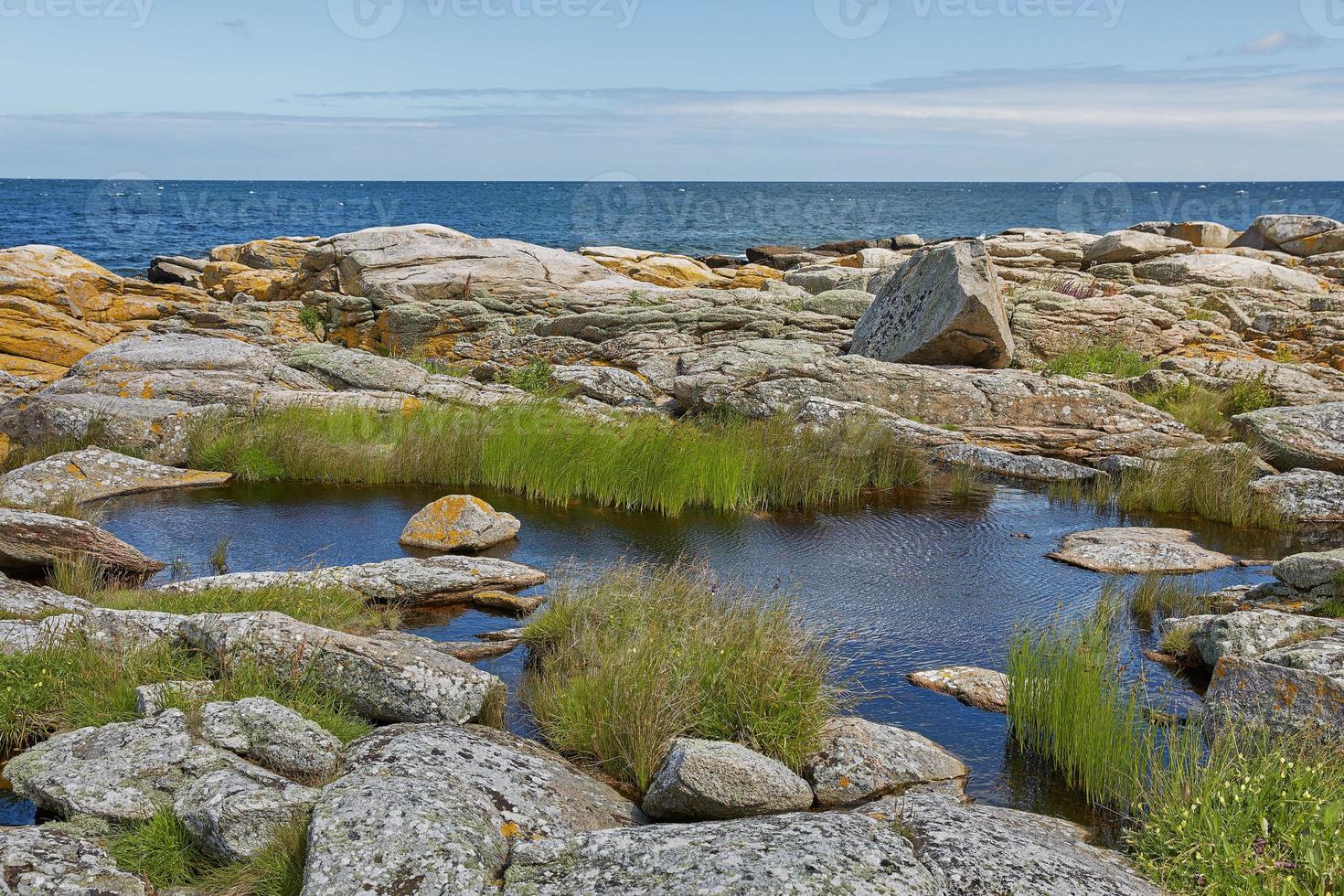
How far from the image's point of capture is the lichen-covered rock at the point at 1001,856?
467cm

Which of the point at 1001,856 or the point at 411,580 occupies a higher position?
the point at 1001,856

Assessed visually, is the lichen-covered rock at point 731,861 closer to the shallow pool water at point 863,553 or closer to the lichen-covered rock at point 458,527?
the shallow pool water at point 863,553

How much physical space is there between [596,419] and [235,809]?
10680 millimetres

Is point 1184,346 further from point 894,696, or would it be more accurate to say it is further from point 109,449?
point 109,449

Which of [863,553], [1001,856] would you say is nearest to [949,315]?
[863,553]

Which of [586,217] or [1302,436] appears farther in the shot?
[586,217]

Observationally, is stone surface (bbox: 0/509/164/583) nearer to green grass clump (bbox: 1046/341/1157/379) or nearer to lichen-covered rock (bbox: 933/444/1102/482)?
lichen-covered rock (bbox: 933/444/1102/482)

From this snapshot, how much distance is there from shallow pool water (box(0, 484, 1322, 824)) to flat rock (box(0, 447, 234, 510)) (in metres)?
0.39

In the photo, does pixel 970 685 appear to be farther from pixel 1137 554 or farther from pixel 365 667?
pixel 1137 554

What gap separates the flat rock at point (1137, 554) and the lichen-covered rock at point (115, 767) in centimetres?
879

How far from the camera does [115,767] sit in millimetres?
5531

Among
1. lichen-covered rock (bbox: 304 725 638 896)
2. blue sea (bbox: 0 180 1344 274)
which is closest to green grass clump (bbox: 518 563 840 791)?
lichen-covered rock (bbox: 304 725 638 896)

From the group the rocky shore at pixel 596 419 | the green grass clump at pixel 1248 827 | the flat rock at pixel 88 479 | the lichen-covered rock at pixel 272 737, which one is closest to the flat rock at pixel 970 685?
the rocky shore at pixel 596 419

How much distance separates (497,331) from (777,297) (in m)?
6.56
